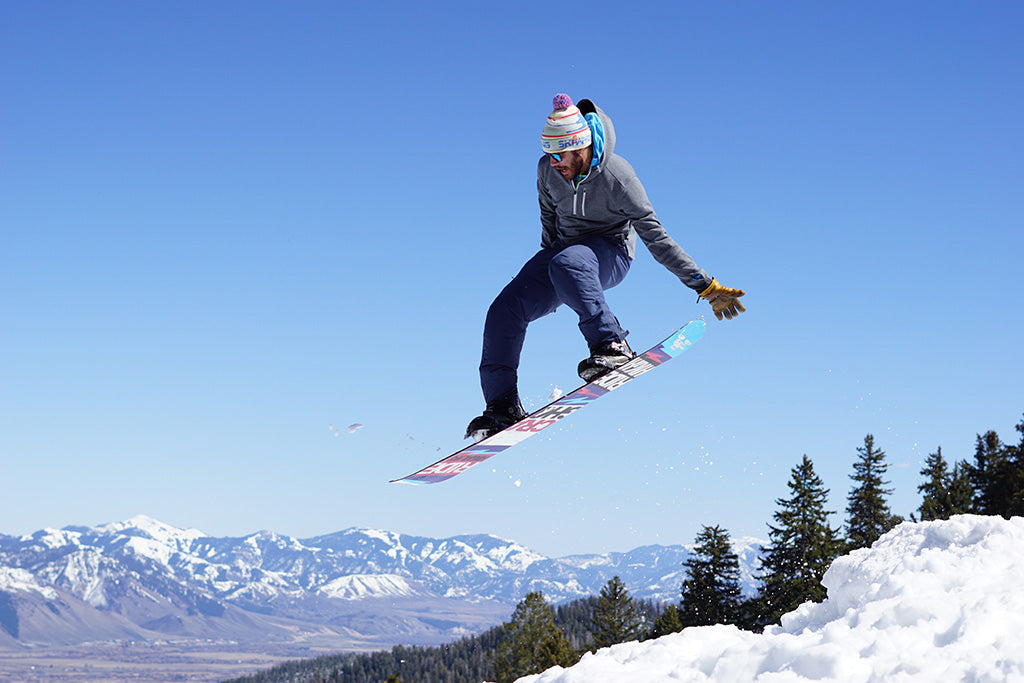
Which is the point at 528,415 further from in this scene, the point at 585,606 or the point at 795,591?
the point at 585,606

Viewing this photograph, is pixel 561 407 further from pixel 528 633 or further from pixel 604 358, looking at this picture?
pixel 528 633

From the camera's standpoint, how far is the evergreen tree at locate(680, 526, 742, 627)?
57.5 meters

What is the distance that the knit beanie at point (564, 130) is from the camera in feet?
22.7

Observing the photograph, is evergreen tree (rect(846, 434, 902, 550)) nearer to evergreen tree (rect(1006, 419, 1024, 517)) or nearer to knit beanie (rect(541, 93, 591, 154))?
evergreen tree (rect(1006, 419, 1024, 517))

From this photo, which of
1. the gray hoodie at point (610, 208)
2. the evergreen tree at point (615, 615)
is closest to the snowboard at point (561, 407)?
the gray hoodie at point (610, 208)

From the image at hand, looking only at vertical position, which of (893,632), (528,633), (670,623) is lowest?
(528,633)

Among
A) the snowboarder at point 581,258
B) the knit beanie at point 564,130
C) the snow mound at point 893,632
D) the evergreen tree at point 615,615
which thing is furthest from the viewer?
the evergreen tree at point 615,615

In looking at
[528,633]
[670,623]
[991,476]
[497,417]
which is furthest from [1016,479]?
[497,417]

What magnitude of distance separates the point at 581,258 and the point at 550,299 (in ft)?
2.05

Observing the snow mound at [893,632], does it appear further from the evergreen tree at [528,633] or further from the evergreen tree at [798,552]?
the evergreen tree at [528,633]

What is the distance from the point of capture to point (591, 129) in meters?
7.04

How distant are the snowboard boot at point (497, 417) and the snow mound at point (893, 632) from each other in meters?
2.64

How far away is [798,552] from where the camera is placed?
54312 mm

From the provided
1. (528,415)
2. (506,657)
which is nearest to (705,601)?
(506,657)
